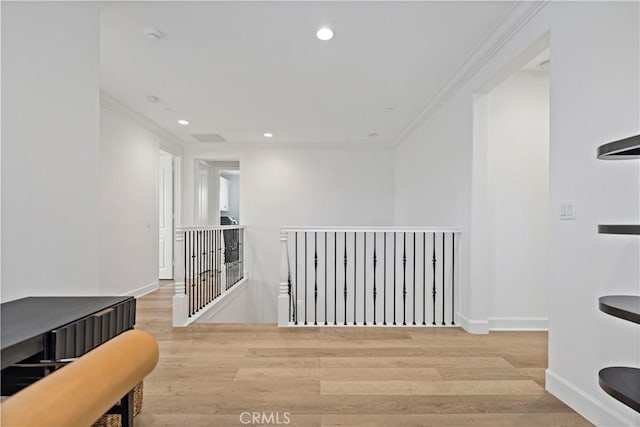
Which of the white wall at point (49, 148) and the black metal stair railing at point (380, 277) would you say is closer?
the white wall at point (49, 148)

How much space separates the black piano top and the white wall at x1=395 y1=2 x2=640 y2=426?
2325mm

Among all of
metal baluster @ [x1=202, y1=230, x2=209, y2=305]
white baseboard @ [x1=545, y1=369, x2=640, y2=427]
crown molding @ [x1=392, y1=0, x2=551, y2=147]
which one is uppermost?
crown molding @ [x1=392, y1=0, x2=551, y2=147]

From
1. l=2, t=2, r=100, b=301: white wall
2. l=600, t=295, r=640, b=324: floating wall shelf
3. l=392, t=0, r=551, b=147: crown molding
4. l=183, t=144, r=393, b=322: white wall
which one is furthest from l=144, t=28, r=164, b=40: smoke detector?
l=183, t=144, r=393, b=322: white wall

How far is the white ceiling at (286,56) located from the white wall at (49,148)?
714mm

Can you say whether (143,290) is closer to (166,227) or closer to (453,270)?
(166,227)

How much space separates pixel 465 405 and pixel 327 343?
129 centimetres

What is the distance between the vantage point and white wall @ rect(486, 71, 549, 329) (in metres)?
3.47

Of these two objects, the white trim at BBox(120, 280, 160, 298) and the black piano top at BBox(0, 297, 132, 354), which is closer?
the black piano top at BBox(0, 297, 132, 354)

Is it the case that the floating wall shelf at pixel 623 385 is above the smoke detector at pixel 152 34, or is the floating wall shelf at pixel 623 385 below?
below

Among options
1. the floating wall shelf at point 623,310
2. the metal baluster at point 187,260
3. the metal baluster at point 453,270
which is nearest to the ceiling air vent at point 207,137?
the metal baluster at point 187,260

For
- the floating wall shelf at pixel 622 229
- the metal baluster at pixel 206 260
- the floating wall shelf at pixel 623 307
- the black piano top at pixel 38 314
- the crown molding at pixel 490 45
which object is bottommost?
the metal baluster at pixel 206 260

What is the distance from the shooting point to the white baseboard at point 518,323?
3447 millimetres

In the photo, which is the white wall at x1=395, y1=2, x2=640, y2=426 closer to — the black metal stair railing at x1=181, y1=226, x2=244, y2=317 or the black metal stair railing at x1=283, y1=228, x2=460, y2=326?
the black metal stair railing at x1=283, y1=228, x2=460, y2=326

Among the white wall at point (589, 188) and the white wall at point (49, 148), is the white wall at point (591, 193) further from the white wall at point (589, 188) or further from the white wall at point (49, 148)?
the white wall at point (49, 148)
